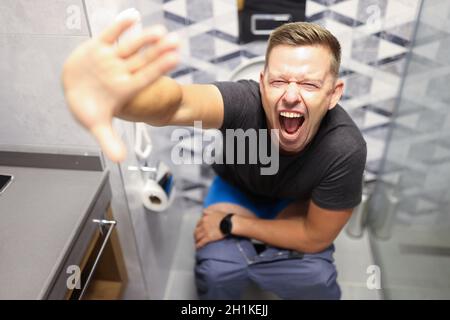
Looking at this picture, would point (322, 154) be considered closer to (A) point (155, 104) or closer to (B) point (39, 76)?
(A) point (155, 104)

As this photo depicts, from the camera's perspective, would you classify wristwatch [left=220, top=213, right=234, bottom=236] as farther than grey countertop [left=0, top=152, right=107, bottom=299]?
Yes

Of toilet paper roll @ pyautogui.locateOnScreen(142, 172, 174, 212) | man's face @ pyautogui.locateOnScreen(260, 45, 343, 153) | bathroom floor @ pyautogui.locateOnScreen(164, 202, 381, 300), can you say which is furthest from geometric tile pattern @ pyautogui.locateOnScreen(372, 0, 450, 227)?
toilet paper roll @ pyautogui.locateOnScreen(142, 172, 174, 212)

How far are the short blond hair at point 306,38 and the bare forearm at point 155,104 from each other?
25 cm

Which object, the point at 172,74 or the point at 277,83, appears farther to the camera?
the point at 172,74

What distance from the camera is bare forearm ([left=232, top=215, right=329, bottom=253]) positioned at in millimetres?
1132

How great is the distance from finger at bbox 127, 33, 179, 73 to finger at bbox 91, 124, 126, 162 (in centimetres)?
8

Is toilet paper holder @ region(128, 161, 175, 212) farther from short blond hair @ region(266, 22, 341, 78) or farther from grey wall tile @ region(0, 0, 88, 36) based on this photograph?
short blond hair @ region(266, 22, 341, 78)

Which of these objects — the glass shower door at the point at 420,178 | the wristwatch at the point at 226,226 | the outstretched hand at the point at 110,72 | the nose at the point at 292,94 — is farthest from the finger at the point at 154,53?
the glass shower door at the point at 420,178

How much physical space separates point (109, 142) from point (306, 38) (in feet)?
1.54

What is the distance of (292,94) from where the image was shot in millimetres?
783

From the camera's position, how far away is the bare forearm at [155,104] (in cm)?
57

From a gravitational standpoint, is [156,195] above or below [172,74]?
below

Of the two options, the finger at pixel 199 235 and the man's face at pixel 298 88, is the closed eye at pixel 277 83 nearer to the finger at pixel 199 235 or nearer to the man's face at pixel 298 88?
the man's face at pixel 298 88

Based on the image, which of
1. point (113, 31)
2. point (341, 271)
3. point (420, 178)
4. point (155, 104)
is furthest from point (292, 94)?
point (341, 271)
